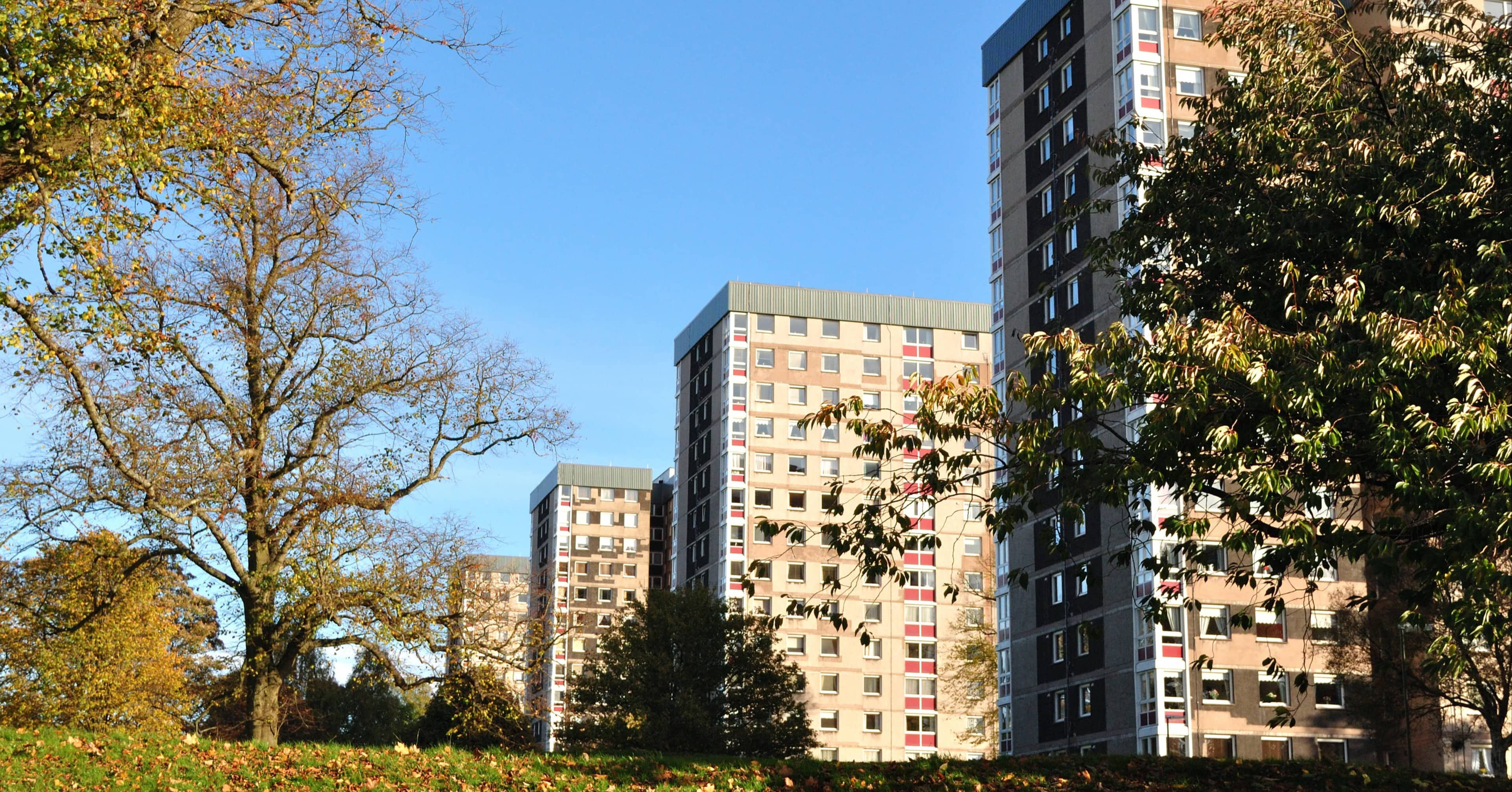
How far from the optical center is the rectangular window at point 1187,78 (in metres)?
64.0

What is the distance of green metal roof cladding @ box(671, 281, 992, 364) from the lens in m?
106

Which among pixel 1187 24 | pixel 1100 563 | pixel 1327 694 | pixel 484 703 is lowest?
pixel 1327 694

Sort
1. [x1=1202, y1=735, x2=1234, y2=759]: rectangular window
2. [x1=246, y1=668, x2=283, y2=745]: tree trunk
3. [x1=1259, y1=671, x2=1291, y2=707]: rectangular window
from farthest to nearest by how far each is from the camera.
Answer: [x1=1259, y1=671, x2=1291, y2=707]: rectangular window, [x1=1202, y1=735, x2=1234, y2=759]: rectangular window, [x1=246, y1=668, x2=283, y2=745]: tree trunk

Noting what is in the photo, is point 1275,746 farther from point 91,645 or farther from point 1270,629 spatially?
point 91,645

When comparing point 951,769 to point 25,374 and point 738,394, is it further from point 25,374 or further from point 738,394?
point 738,394

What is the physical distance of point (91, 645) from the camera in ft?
148

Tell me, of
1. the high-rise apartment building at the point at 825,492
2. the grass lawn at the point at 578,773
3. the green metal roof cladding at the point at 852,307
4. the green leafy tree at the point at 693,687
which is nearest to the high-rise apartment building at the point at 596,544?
the high-rise apartment building at the point at 825,492

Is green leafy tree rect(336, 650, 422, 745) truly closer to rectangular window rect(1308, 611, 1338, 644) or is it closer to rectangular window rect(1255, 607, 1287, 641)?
rectangular window rect(1255, 607, 1287, 641)

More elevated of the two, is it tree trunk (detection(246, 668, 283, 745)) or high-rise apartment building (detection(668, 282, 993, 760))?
high-rise apartment building (detection(668, 282, 993, 760))

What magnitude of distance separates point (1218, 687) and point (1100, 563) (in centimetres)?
782

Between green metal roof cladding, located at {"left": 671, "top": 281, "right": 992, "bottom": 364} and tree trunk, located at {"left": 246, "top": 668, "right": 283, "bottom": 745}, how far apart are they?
78.4m

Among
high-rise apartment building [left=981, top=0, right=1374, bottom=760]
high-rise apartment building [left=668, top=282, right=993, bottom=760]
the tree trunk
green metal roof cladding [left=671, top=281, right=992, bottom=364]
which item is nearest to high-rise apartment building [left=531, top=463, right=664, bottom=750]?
high-rise apartment building [left=668, top=282, right=993, bottom=760]

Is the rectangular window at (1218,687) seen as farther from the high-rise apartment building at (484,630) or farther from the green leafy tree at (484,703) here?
the green leafy tree at (484,703)

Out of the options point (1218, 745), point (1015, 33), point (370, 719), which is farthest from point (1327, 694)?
point (370, 719)
